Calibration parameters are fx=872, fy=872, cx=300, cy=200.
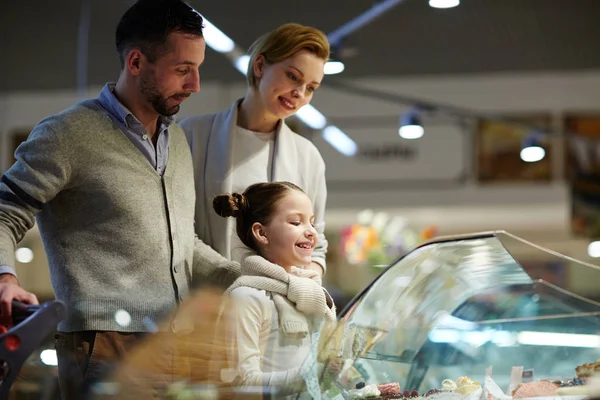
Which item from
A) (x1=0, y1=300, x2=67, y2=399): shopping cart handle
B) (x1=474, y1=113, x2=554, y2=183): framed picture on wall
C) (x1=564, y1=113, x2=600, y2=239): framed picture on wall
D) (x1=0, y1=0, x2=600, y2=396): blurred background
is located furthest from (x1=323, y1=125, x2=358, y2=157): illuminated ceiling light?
(x1=0, y1=300, x2=67, y2=399): shopping cart handle

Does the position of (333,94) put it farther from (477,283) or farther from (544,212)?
(477,283)

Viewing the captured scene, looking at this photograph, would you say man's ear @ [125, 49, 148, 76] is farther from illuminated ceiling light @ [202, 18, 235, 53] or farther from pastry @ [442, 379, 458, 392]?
pastry @ [442, 379, 458, 392]

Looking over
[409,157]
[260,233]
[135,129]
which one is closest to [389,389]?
Result: [260,233]

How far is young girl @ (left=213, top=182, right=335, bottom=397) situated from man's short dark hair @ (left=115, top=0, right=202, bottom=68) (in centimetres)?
39

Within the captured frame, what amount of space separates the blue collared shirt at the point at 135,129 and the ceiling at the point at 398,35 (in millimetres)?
926

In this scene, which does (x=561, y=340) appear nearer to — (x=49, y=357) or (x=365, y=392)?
(x=365, y=392)

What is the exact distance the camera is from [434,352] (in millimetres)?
2281

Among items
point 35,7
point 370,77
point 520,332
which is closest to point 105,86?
point 520,332

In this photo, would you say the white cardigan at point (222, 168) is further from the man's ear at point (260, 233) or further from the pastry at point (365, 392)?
the pastry at point (365, 392)

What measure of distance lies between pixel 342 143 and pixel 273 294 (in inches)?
225

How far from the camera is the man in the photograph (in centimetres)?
192

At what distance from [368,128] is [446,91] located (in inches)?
30.6

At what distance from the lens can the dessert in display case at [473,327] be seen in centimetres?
203

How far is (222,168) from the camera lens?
7.44 feet
